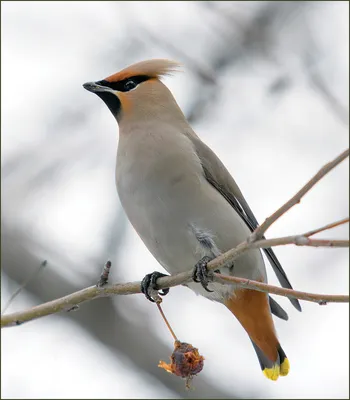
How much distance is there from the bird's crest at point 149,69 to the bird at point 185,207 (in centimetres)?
12

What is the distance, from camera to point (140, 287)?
3.37m

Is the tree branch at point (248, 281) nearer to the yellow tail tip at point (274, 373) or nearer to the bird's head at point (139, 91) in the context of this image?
the yellow tail tip at point (274, 373)

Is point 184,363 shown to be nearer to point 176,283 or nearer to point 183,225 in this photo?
point 176,283

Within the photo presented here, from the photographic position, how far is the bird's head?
15.7ft

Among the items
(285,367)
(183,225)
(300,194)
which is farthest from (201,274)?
(285,367)

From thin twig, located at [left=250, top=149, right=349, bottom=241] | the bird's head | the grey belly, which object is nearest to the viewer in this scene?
thin twig, located at [left=250, top=149, right=349, bottom=241]

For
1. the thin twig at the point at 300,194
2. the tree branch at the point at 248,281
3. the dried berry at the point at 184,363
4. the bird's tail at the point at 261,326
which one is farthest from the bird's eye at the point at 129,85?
the thin twig at the point at 300,194

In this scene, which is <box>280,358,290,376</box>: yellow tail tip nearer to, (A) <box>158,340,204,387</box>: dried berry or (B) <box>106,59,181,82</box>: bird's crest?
(A) <box>158,340,204,387</box>: dried berry

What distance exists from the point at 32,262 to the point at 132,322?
2.69 feet

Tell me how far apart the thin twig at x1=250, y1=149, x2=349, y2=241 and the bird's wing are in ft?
5.68

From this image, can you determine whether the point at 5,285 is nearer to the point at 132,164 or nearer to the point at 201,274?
the point at 132,164

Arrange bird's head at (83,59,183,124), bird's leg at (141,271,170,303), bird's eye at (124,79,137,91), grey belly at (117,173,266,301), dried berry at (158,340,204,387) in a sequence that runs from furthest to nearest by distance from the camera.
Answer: bird's eye at (124,79,137,91) → bird's head at (83,59,183,124) → grey belly at (117,173,266,301) → bird's leg at (141,271,170,303) → dried berry at (158,340,204,387)

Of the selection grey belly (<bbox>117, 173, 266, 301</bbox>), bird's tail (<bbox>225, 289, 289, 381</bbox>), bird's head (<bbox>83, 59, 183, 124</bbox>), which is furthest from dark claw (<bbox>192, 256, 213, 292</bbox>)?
bird's head (<bbox>83, 59, 183, 124</bbox>)

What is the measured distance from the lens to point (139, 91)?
488cm
